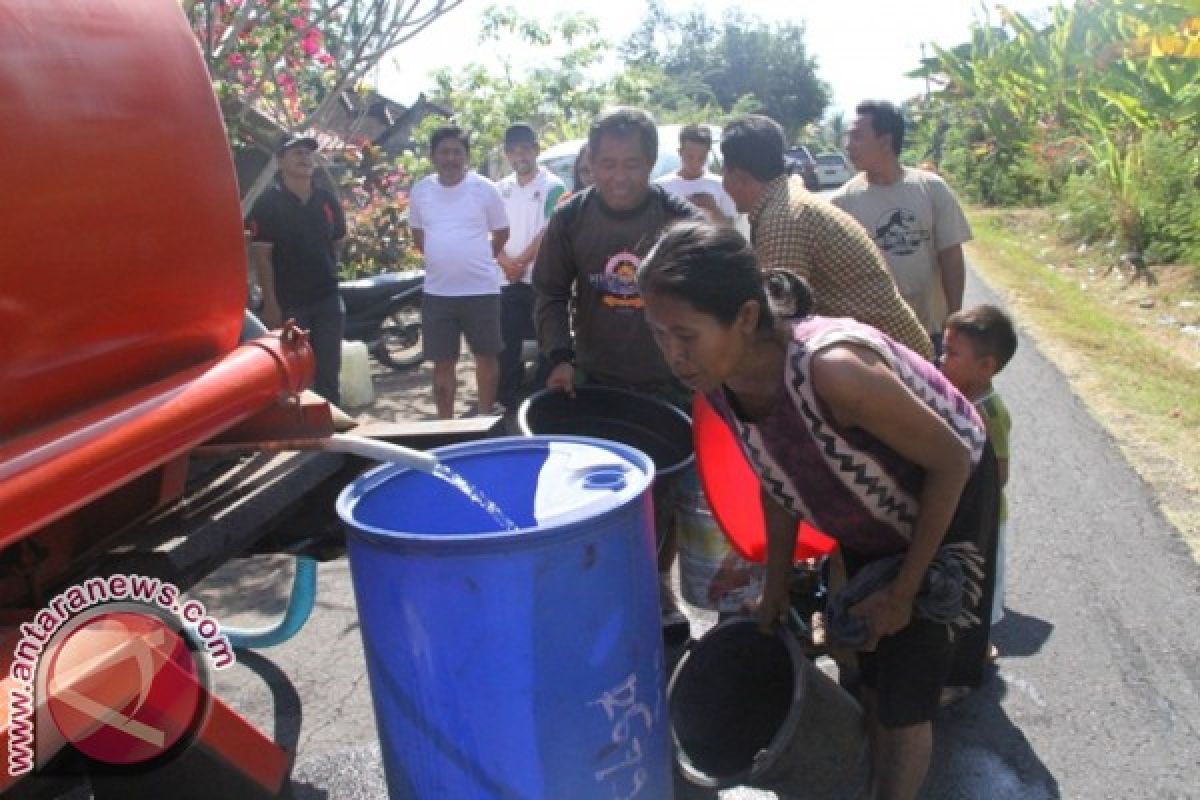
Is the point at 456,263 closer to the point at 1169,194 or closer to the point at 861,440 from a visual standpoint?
the point at 861,440

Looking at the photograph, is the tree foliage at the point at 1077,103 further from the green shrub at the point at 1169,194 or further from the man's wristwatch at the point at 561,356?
the man's wristwatch at the point at 561,356

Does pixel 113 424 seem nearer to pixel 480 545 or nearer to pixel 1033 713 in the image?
pixel 480 545

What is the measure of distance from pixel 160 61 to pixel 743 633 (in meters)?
1.99

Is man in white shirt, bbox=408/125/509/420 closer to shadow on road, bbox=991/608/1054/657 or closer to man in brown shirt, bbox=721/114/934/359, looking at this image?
man in brown shirt, bbox=721/114/934/359

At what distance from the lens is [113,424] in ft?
6.20

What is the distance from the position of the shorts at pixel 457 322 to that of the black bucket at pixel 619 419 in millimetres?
2979

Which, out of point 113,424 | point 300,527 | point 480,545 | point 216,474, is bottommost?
point 300,527

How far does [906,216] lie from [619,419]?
1.86 meters

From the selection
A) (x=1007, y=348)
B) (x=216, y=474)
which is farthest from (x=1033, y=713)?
(x=216, y=474)

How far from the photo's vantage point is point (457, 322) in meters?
6.75

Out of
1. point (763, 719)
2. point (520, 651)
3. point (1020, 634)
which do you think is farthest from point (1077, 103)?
point (520, 651)

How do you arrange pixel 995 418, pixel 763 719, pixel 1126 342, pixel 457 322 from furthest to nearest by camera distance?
pixel 1126 342 → pixel 457 322 → pixel 995 418 → pixel 763 719

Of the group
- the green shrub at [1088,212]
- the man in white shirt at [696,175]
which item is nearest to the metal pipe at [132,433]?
the man in white shirt at [696,175]

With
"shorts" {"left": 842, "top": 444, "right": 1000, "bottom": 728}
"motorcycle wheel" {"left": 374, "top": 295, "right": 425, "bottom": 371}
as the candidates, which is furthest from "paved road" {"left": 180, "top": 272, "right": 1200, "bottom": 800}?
"motorcycle wheel" {"left": 374, "top": 295, "right": 425, "bottom": 371}
